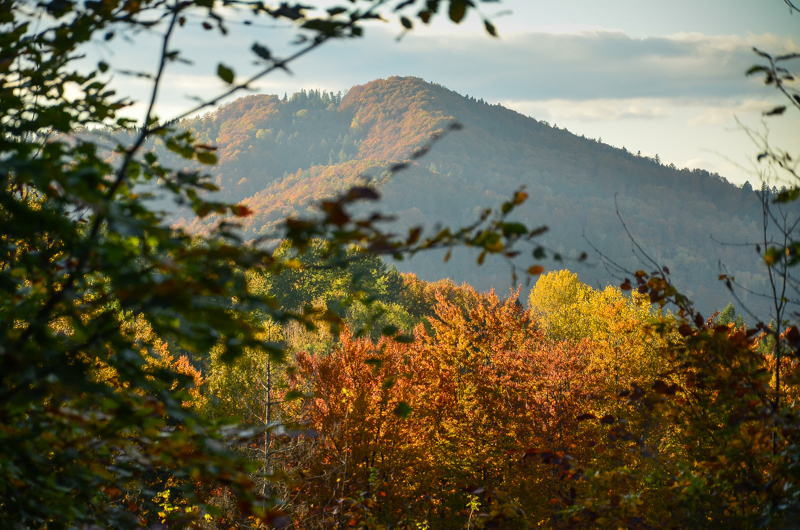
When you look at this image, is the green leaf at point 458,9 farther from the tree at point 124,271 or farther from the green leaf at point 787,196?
the green leaf at point 787,196

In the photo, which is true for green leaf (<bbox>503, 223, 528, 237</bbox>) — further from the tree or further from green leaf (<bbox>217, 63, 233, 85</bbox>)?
green leaf (<bbox>217, 63, 233, 85</bbox>)

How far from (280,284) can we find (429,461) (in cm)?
3479

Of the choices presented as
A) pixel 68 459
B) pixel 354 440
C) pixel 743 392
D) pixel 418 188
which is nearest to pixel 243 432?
pixel 68 459

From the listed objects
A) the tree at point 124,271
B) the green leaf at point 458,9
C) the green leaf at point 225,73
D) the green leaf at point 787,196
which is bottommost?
the tree at point 124,271

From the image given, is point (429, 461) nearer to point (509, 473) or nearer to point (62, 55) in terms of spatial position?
point (509, 473)

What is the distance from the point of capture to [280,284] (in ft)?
152

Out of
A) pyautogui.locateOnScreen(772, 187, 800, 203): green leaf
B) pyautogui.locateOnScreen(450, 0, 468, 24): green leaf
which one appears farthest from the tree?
pyautogui.locateOnScreen(772, 187, 800, 203): green leaf

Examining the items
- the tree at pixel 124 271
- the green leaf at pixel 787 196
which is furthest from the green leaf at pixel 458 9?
the green leaf at pixel 787 196

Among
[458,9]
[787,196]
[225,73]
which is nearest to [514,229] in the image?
[458,9]

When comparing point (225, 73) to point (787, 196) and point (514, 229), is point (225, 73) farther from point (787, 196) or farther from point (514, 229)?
point (787, 196)

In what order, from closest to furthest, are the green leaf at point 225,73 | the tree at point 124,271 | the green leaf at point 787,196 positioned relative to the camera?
the tree at point 124,271, the green leaf at point 225,73, the green leaf at point 787,196

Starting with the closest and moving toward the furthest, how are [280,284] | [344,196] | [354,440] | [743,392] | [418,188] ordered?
[344,196], [743,392], [354,440], [280,284], [418,188]

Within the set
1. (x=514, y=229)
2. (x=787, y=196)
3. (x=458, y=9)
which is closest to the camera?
(x=514, y=229)

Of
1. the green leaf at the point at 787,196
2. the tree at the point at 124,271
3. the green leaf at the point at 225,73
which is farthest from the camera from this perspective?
the green leaf at the point at 787,196
